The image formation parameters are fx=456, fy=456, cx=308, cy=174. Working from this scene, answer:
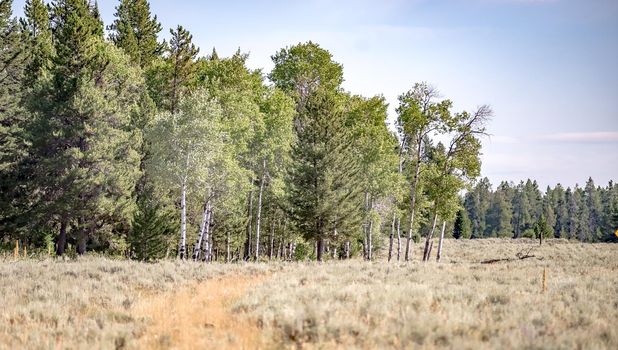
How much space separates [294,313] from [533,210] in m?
125

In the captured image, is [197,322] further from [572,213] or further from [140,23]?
[572,213]

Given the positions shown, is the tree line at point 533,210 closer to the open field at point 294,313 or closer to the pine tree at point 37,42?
the pine tree at point 37,42

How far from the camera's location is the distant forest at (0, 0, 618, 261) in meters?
27.6

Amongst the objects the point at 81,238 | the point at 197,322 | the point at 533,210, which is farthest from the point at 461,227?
the point at 197,322

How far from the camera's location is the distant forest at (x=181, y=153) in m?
27.6

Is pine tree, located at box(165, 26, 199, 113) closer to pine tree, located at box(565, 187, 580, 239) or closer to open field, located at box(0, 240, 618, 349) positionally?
open field, located at box(0, 240, 618, 349)

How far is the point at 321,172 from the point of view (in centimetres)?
2911

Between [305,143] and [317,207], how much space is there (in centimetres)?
420

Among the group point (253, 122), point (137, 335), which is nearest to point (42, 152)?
point (253, 122)

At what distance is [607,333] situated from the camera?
956cm

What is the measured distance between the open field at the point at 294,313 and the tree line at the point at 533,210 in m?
102

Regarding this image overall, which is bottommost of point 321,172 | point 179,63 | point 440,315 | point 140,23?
point 440,315

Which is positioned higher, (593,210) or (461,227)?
(593,210)

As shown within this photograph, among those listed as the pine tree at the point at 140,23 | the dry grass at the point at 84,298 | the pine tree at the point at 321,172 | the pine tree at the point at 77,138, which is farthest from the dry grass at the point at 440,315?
the pine tree at the point at 140,23
